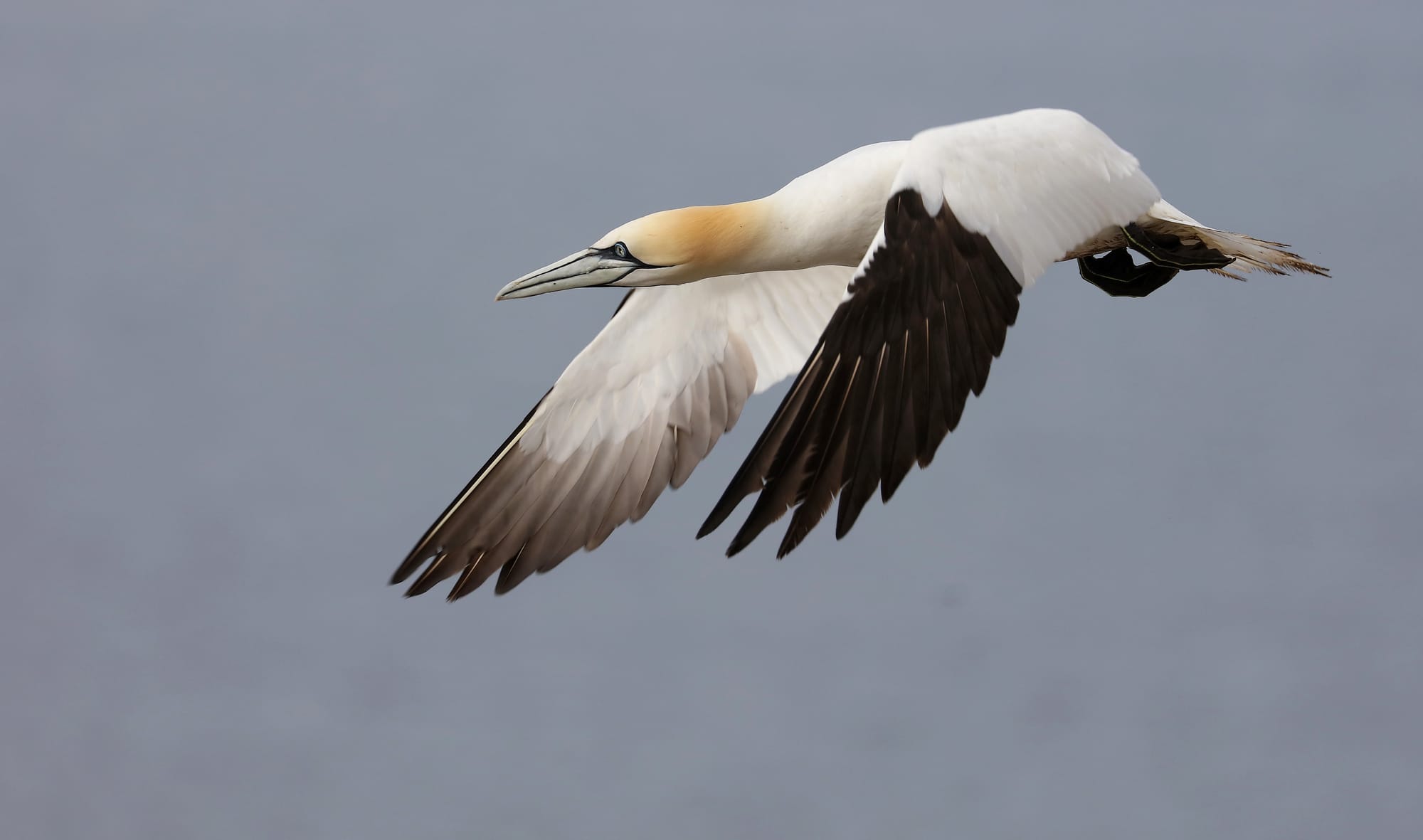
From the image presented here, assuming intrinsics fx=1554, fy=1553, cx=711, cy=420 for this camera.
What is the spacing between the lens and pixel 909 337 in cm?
442

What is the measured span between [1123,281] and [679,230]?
1826 millimetres

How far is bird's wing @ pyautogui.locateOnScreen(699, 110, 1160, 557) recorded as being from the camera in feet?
14.1

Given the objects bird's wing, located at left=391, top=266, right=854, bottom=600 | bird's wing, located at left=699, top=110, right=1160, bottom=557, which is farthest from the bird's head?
bird's wing, located at left=699, top=110, right=1160, bottom=557

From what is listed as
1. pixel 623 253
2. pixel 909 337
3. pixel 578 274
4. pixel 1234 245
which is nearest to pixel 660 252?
pixel 623 253

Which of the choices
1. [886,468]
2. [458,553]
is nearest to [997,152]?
[886,468]

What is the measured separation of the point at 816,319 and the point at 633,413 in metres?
0.86

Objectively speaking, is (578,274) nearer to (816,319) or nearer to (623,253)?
(623,253)

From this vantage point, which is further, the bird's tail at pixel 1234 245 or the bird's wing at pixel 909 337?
the bird's tail at pixel 1234 245

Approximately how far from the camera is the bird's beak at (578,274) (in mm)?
5477

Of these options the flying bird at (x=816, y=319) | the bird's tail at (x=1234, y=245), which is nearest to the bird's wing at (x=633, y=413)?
the flying bird at (x=816, y=319)

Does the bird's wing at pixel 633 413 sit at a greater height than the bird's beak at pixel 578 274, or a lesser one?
lesser

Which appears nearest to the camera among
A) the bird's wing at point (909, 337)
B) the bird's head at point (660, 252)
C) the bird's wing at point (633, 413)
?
the bird's wing at point (909, 337)

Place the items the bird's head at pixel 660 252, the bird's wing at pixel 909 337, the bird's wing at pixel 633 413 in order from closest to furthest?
the bird's wing at pixel 909 337 < the bird's head at pixel 660 252 < the bird's wing at pixel 633 413

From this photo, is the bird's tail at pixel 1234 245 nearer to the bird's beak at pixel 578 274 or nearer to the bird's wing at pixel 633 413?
the bird's wing at pixel 633 413
